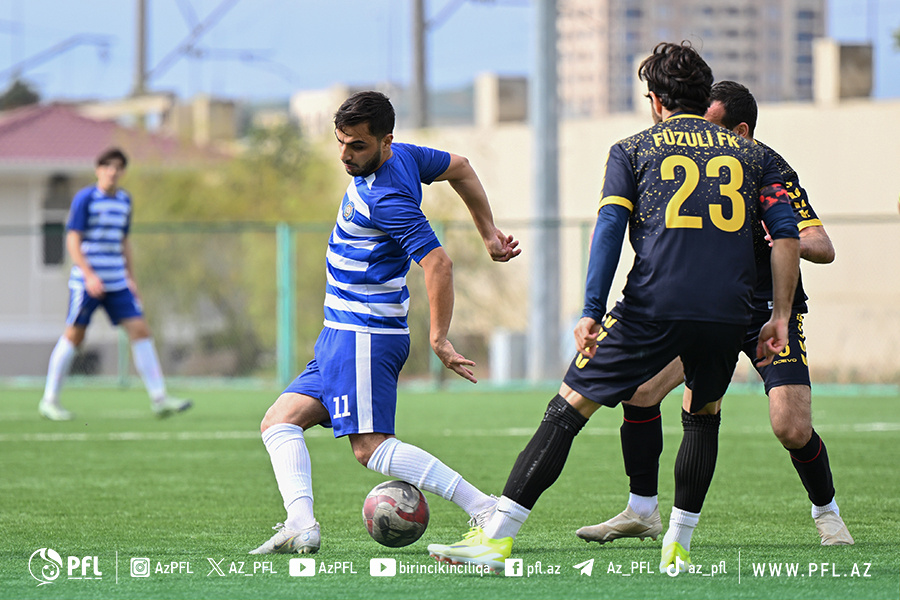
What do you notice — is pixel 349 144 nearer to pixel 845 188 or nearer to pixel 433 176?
pixel 433 176

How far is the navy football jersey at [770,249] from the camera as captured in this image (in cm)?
542

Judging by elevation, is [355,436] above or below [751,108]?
below

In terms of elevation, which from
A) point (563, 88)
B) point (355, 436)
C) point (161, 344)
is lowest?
point (161, 344)

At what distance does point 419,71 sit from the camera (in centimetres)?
2880

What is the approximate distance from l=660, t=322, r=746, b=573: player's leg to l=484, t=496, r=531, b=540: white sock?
588 millimetres

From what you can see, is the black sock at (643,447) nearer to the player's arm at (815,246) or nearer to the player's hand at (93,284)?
the player's arm at (815,246)

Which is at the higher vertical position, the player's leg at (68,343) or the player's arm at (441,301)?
the player's arm at (441,301)

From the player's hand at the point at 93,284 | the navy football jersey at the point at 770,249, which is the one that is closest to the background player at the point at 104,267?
the player's hand at the point at 93,284

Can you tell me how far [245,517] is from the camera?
6539mm

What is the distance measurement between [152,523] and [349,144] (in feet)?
7.66

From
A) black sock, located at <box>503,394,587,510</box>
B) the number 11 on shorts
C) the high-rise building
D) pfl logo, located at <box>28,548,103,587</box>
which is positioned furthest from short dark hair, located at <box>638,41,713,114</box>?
the high-rise building

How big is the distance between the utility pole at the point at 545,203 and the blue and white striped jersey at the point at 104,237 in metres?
7.80

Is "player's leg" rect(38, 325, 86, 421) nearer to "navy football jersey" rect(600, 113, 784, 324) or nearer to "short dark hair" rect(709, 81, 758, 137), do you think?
"short dark hair" rect(709, 81, 758, 137)

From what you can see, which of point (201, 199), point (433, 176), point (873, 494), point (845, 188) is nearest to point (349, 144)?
point (433, 176)
